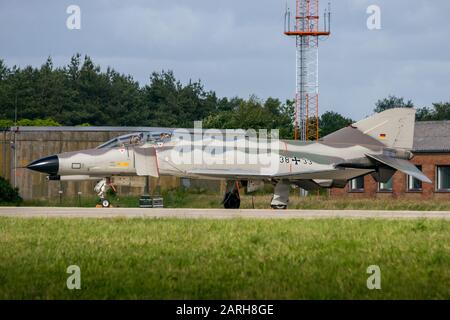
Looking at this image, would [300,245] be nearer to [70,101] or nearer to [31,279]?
[31,279]

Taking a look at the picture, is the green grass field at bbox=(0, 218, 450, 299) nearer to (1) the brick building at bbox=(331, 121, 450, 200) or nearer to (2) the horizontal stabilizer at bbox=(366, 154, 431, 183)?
(2) the horizontal stabilizer at bbox=(366, 154, 431, 183)

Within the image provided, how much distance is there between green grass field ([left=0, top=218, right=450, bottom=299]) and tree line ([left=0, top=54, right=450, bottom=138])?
62.3 meters

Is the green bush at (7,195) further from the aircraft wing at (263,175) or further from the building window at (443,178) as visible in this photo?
the building window at (443,178)

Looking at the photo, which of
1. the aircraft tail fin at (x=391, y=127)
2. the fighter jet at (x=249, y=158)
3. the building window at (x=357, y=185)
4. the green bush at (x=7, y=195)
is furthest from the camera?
the building window at (x=357, y=185)

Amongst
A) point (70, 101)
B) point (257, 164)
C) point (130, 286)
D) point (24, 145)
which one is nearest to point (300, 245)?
point (130, 286)

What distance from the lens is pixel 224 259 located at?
45.0 ft

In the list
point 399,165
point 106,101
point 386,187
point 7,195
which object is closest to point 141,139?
point 7,195

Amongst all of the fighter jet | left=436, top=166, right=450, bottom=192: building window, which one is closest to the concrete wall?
left=436, top=166, right=450, bottom=192: building window

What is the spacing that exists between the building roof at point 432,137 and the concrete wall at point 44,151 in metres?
11.3

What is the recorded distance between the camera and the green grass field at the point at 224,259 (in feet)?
35.9

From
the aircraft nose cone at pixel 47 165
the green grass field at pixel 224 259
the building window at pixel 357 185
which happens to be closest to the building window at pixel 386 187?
the building window at pixel 357 185

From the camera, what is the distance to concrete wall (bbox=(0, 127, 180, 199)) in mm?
43812
